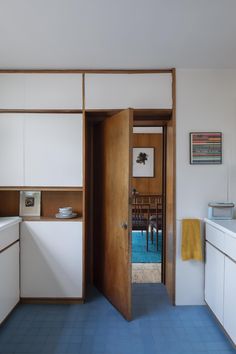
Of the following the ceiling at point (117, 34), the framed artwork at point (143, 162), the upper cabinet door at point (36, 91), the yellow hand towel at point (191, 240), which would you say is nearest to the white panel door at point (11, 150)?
the upper cabinet door at point (36, 91)

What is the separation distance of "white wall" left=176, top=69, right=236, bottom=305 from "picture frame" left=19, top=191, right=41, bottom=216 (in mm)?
1514

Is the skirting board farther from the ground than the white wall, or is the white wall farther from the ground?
the white wall

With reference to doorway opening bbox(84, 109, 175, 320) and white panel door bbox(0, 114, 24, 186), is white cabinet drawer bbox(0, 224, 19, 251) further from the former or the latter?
doorway opening bbox(84, 109, 175, 320)

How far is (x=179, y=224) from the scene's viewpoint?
108 inches

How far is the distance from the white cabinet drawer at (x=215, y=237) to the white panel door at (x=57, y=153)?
1.35 meters

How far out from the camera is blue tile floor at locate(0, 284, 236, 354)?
6.81 feet

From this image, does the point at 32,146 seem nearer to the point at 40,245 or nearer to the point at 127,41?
the point at 40,245

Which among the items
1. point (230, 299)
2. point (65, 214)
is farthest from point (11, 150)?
point (230, 299)

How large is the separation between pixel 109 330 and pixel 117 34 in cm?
240

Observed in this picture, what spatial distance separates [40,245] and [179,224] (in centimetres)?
142

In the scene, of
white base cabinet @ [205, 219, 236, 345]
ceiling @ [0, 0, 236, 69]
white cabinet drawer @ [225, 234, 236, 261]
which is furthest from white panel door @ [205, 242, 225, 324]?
ceiling @ [0, 0, 236, 69]

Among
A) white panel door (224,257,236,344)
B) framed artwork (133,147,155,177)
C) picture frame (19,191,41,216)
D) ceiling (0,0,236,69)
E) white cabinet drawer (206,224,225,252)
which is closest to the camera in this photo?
ceiling (0,0,236,69)

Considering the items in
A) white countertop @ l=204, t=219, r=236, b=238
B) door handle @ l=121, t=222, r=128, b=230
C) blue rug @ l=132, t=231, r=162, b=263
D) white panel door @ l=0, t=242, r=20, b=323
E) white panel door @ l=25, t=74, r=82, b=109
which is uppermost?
white panel door @ l=25, t=74, r=82, b=109

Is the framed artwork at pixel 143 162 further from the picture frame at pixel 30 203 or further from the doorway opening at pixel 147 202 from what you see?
the picture frame at pixel 30 203
